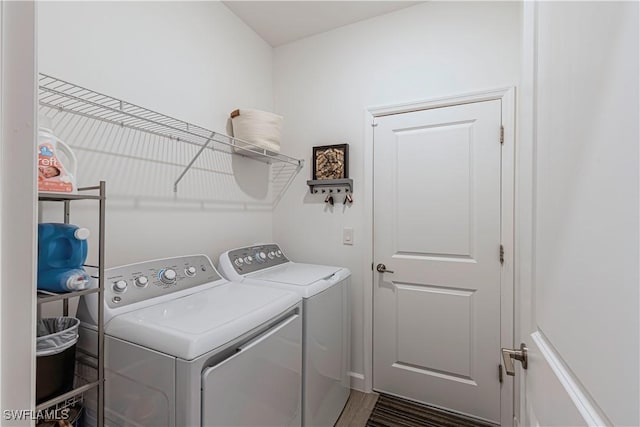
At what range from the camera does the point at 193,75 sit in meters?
1.81

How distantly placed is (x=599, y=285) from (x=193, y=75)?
2.09m

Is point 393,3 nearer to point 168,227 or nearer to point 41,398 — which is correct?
point 168,227

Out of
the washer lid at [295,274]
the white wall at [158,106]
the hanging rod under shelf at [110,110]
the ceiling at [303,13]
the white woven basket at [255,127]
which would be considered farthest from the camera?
the ceiling at [303,13]

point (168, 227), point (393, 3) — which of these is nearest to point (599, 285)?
point (168, 227)

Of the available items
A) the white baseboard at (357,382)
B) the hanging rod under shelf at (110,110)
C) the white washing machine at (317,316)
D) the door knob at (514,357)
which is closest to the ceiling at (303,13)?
the hanging rod under shelf at (110,110)

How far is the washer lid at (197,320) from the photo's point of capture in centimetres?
92

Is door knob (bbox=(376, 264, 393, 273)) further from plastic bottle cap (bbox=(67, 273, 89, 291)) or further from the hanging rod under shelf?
plastic bottle cap (bbox=(67, 273, 89, 291))

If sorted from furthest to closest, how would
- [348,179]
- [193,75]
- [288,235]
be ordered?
[288,235] → [348,179] → [193,75]

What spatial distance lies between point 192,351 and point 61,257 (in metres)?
0.57

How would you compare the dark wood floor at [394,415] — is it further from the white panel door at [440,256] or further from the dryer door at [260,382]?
the dryer door at [260,382]

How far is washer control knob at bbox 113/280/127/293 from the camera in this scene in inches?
46.4

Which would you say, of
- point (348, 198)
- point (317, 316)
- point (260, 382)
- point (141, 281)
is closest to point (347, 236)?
point (348, 198)

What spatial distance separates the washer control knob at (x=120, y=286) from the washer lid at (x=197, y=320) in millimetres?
134

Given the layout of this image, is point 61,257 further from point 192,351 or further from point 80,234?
point 192,351
